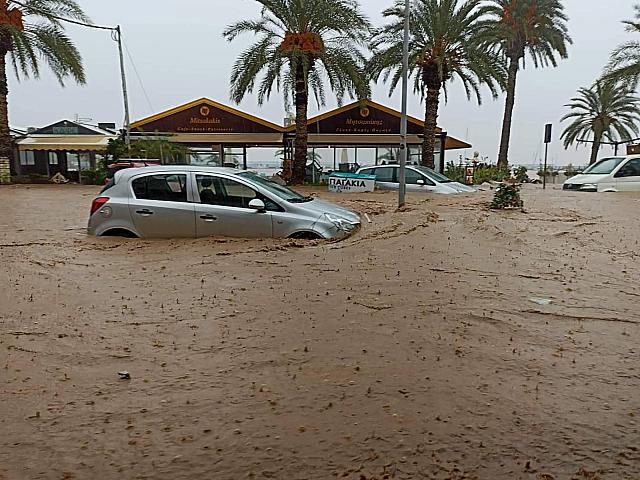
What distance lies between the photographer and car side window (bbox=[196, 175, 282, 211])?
8297mm

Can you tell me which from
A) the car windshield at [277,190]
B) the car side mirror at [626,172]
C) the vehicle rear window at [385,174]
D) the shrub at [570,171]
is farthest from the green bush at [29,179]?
the shrub at [570,171]

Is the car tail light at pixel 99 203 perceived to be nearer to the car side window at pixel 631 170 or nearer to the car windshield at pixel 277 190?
the car windshield at pixel 277 190

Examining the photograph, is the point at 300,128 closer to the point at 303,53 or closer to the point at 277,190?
the point at 303,53

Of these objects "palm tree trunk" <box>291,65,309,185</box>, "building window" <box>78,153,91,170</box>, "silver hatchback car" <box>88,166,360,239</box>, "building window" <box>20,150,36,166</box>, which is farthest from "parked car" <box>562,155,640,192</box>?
"building window" <box>20,150,36,166</box>

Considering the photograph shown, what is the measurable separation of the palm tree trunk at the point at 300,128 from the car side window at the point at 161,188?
622 inches

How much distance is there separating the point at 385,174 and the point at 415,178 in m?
1.36

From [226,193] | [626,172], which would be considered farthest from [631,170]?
[226,193]

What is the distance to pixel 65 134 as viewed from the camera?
3117 centimetres

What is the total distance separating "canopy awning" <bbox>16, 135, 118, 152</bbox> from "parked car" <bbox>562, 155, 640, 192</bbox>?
21.0 m

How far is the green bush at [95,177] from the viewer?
24.3 metres

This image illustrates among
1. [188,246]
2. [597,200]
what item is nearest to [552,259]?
[188,246]

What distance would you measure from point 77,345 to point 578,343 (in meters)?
3.76

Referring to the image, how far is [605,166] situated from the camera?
20.3m

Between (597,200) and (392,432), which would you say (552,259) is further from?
(597,200)
